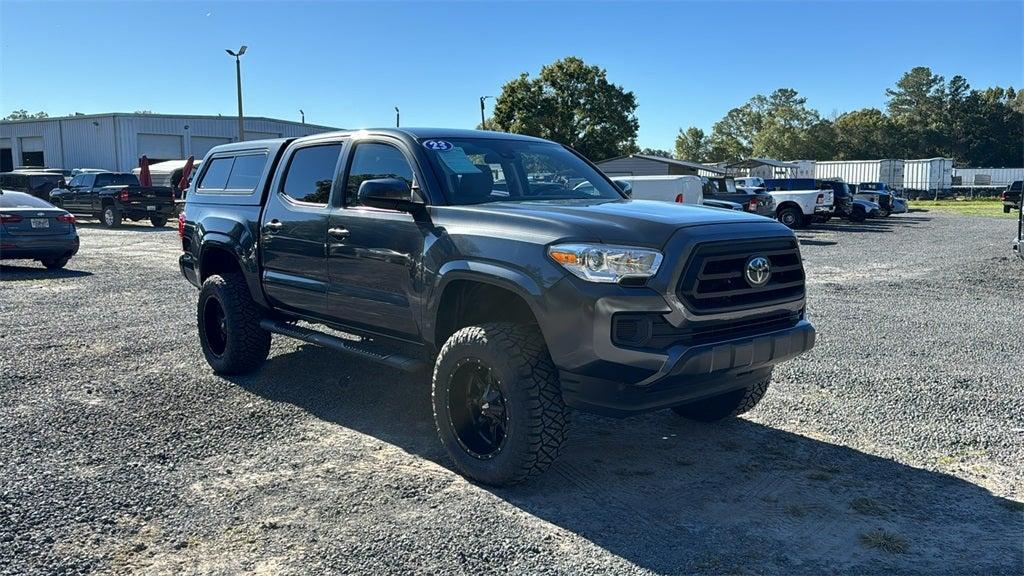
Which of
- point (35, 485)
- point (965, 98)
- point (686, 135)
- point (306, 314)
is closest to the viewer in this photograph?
point (35, 485)

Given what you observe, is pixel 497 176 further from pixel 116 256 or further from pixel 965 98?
pixel 965 98

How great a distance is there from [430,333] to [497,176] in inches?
44.9

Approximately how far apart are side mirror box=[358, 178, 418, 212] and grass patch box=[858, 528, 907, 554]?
9.34 feet

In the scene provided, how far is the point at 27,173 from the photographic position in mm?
30703

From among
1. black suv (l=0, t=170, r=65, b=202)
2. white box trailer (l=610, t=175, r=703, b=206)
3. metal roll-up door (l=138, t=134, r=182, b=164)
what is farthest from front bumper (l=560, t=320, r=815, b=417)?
metal roll-up door (l=138, t=134, r=182, b=164)

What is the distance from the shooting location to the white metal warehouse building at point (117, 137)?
48.0 m

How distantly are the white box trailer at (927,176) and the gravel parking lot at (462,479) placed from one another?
164ft

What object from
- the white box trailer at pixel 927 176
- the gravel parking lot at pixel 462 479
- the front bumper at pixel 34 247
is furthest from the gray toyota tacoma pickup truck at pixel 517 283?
the white box trailer at pixel 927 176

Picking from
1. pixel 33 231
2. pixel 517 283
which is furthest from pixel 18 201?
pixel 517 283

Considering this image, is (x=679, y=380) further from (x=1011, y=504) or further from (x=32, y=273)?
(x=32, y=273)

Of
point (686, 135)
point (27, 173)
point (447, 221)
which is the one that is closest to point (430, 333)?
point (447, 221)

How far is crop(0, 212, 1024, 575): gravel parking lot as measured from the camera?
3.50 m

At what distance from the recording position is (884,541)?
143 inches

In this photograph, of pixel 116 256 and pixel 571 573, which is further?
pixel 116 256
